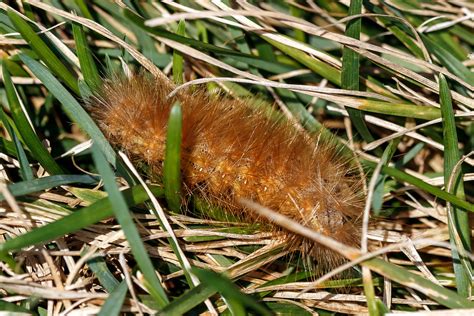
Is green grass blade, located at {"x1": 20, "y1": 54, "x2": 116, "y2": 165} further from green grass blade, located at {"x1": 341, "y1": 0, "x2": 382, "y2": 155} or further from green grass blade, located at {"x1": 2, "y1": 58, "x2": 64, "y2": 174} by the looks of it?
green grass blade, located at {"x1": 341, "y1": 0, "x2": 382, "y2": 155}

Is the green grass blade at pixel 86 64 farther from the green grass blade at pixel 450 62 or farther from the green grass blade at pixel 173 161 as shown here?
the green grass blade at pixel 450 62

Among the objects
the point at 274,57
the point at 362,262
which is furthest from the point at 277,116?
the point at 362,262

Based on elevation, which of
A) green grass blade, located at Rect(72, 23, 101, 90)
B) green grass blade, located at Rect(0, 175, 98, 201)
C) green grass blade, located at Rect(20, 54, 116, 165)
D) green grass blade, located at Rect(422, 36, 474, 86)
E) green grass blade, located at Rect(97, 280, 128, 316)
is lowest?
green grass blade, located at Rect(97, 280, 128, 316)

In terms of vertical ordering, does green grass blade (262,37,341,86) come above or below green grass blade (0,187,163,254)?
above

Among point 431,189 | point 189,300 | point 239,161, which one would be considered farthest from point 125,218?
point 431,189

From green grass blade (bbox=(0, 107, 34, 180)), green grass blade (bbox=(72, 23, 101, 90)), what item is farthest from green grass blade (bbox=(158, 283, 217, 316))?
green grass blade (bbox=(72, 23, 101, 90))

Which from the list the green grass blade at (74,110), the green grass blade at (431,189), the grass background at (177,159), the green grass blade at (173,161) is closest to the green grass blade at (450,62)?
the grass background at (177,159)

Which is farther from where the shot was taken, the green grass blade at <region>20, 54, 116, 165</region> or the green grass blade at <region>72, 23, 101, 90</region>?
the green grass blade at <region>72, 23, 101, 90</region>

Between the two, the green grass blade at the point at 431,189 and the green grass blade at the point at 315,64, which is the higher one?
the green grass blade at the point at 315,64
